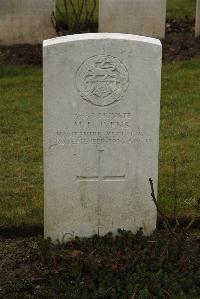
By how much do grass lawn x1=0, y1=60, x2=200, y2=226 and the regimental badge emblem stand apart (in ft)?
3.74

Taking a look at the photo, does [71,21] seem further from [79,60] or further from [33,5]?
[79,60]

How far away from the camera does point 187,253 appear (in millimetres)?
4723

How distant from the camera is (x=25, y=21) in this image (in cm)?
1092

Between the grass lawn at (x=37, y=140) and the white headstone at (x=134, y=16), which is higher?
the white headstone at (x=134, y=16)

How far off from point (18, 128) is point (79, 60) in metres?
3.07

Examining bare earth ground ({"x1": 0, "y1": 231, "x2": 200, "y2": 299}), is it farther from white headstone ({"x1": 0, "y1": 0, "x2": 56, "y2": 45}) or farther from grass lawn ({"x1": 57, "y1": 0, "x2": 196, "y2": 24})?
grass lawn ({"x1": 57, "y1": 0, "x2": 196, "y2": 24})

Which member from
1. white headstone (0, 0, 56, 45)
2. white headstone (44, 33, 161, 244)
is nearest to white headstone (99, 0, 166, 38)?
white headstone (0, 0, 56, 45)

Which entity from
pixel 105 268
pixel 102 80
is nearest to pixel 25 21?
pixel 102 80

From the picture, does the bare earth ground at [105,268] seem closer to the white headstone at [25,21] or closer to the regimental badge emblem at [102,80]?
the regimental badge emblem at [102,80]

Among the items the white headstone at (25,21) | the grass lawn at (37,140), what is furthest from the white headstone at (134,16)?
the grass lawn at (37,140)

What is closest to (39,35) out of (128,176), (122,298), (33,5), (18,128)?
(33,5)

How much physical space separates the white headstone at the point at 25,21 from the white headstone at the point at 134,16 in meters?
0.81

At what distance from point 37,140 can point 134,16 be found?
4.30 metres

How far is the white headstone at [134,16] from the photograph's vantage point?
1080 centimetres
